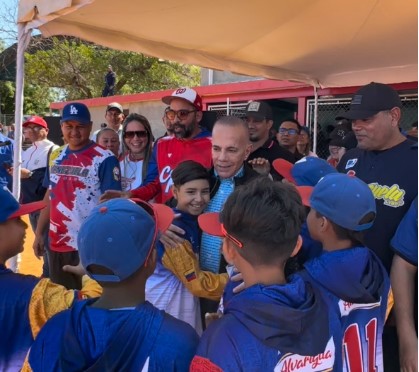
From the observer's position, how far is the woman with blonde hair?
4.37m

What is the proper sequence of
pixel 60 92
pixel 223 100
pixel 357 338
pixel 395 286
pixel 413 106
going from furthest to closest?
pixel 60 92 < pixel 223 100 < pixel 413 106 < pixel 395 286 < pixel 357 338

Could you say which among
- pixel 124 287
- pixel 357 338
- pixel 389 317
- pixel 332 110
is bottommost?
pixel 389 317

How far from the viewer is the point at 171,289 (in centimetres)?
234

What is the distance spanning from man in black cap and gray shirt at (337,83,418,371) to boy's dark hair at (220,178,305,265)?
3.78 ft

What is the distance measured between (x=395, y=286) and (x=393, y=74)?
4.00 metres

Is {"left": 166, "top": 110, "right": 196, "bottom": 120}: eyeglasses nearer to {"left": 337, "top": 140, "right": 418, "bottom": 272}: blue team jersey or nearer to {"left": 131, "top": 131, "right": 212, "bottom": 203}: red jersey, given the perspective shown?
{"left": 131, "top": 131, "right": 212, "bottom": 203}: red jersey

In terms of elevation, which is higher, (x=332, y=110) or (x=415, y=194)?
(x=332, y=110)

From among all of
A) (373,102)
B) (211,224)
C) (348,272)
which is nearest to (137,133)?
(373,102)

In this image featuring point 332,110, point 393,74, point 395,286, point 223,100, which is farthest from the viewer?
point 223,100

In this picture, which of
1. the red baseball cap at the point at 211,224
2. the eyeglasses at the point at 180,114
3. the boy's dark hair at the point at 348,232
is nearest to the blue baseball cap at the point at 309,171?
the boy's dark hair at the point at 348,232

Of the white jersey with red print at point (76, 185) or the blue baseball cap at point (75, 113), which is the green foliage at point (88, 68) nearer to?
the blue baseball cap at point (75, 113)

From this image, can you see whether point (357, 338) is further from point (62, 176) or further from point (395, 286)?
point (62, 176)

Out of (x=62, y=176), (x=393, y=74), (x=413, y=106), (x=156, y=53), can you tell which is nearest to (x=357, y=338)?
(x=62, y=176)

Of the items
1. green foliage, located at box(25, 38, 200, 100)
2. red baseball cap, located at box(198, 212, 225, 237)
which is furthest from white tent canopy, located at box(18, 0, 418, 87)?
green foliage, located at box(25, 38, 200, 100)
